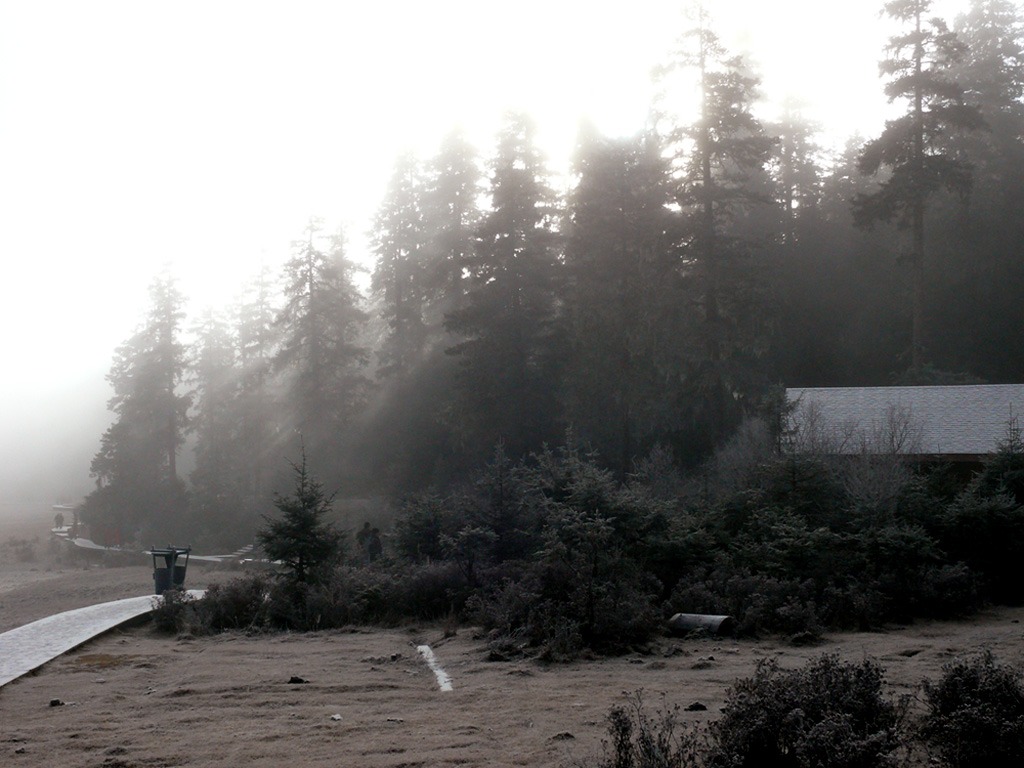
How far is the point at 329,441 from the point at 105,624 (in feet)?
114

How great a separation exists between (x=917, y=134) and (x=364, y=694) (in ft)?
114

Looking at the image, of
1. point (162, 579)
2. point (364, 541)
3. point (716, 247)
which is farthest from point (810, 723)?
point (716, 247)

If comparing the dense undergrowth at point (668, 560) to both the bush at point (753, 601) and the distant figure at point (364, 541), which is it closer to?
the bush at point (753, 601)

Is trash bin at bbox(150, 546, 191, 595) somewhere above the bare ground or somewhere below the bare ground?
above

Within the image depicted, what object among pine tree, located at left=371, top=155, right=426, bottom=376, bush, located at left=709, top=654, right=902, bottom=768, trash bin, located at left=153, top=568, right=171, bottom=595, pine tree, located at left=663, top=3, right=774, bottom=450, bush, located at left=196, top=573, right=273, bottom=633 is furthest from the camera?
pine tree, located at left=371, top=155, right=426, bottom=376

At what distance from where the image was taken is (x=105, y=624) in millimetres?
17078

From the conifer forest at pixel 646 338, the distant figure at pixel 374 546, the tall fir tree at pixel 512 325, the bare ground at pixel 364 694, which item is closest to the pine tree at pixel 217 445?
the conifer forest at pixel 646 338

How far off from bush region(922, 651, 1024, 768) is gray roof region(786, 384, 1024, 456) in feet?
52.9

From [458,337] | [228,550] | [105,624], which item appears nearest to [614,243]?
[458,337]

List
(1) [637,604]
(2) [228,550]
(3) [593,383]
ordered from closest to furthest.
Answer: (1) [637,604]
(3) [593,383]
(2) [228,550]

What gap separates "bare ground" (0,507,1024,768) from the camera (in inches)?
334

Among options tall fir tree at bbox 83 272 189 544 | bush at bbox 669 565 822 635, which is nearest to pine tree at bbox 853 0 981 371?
bush at bbox 669 565 822 635

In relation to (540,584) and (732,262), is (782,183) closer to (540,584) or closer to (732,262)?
(732,262)

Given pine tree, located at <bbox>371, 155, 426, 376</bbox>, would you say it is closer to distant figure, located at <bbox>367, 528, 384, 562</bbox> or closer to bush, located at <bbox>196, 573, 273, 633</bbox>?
distant figure, located at <bbox>367, 528, 384, 562</bbox>
